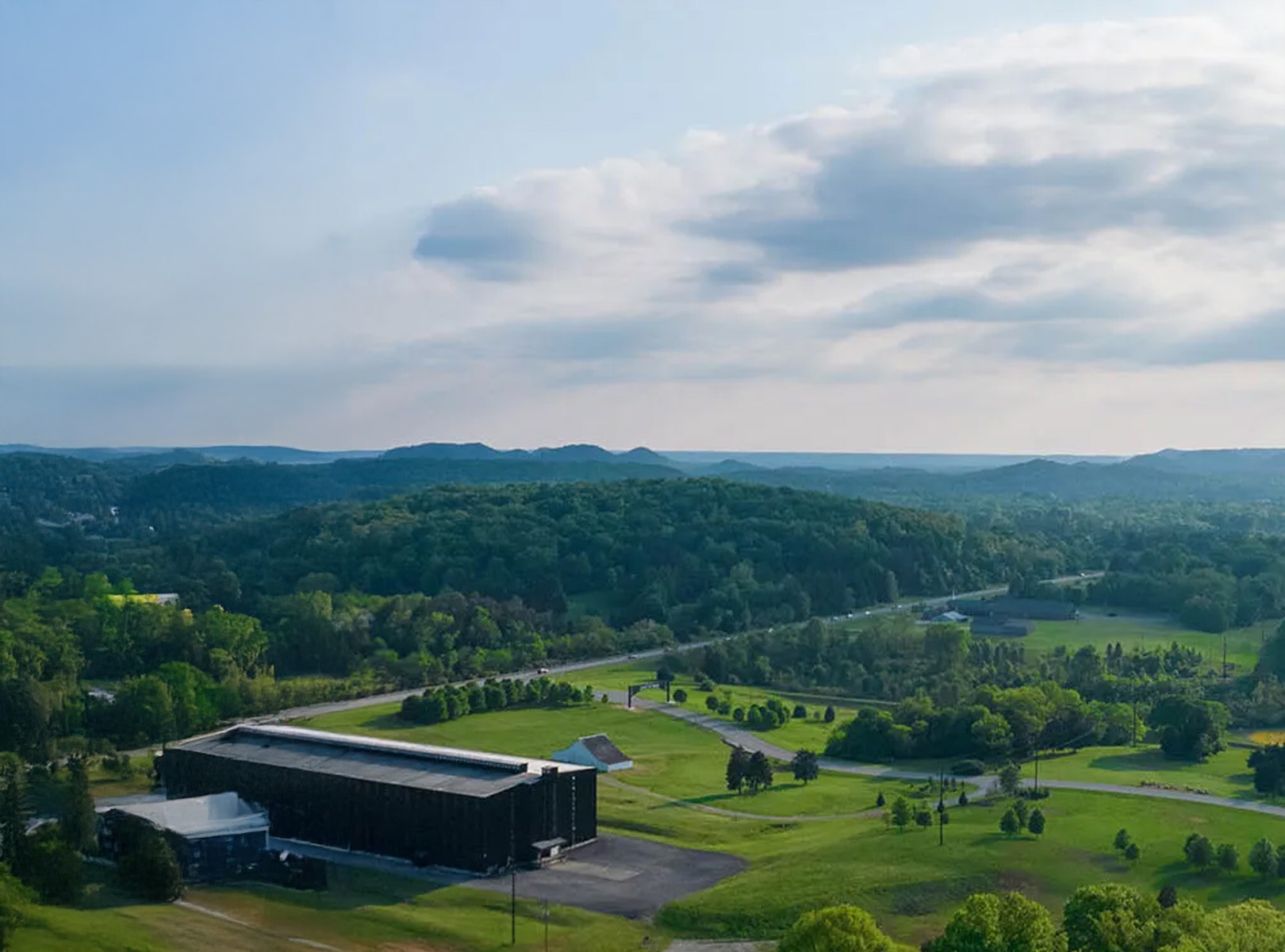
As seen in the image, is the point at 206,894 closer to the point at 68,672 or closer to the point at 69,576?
the point at 68,672

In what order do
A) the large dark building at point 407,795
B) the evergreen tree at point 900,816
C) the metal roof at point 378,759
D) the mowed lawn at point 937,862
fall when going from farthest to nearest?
the metal roof at point 378,759
the evergreen tree at point 900,816
the large dark building at point 407,795
the mowed lawn at point 937,862

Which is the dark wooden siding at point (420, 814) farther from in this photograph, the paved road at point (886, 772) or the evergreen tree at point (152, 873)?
the paved road at point (886, 772)

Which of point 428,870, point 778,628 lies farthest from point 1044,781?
point 778,628

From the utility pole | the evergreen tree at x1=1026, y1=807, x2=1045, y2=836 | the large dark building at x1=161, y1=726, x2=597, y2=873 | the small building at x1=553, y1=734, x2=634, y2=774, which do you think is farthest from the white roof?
the evergreen tree at x1=1026, y1=807, x2=1045, y2=836

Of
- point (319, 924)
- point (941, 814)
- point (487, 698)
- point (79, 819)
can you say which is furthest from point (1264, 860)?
point (487, 698)

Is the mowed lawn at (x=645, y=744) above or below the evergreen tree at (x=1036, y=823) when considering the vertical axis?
below

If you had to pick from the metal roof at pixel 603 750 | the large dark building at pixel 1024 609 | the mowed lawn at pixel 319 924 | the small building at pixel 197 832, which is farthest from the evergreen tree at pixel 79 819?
the large dark building at pixel 1024 609

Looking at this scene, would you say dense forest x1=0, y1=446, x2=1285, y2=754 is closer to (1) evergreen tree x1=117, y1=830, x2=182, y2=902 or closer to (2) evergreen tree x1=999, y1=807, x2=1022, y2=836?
(2) evergreen tree x1=999, y1=807, x2=1022, y2=836
